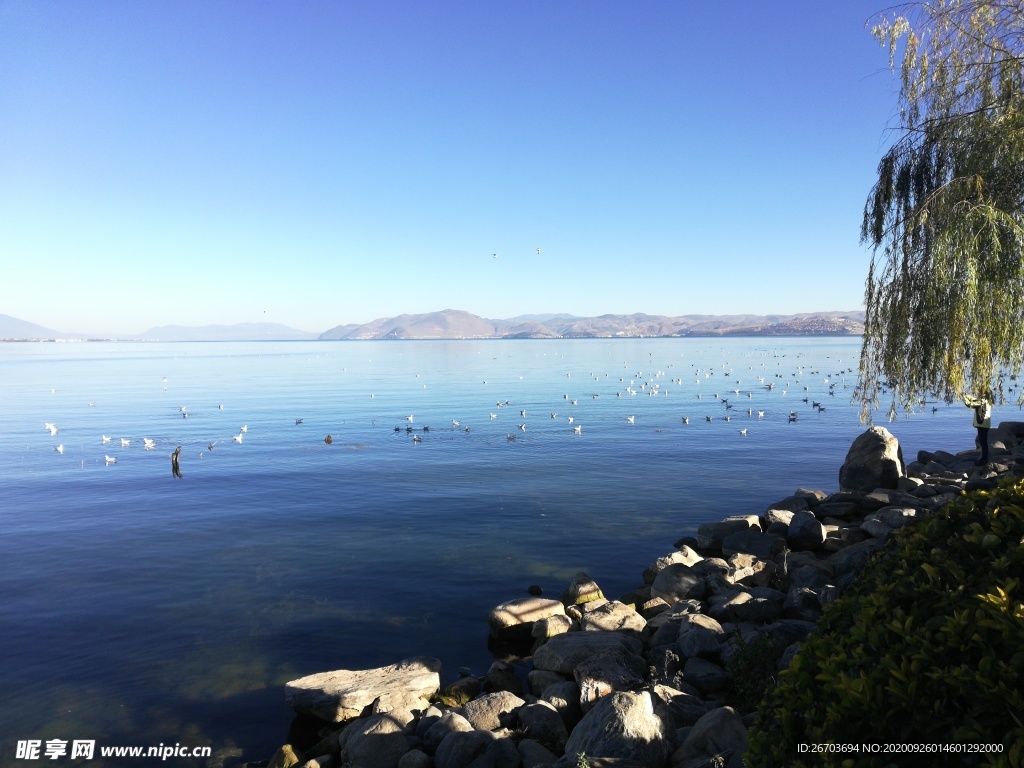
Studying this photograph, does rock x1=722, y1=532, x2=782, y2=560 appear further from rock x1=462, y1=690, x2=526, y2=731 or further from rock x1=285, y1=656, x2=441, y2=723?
rock x1=285, y1=656, x2=441, y2=723

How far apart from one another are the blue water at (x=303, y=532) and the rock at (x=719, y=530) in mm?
1059

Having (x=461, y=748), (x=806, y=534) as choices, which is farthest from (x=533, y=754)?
(x=806, y=534)

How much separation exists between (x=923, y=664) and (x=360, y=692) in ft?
25.4

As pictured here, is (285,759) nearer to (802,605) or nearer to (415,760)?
(415,760)

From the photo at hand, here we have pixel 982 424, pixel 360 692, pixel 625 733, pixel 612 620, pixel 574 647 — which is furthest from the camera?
pixel 982 424

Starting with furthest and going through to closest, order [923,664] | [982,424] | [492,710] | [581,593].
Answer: [982,424], [581,593], [492,710], [923,664]

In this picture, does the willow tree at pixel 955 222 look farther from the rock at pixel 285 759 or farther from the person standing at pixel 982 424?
the rock at pixel 285 759

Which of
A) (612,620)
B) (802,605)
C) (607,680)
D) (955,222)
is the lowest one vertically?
(612,620)

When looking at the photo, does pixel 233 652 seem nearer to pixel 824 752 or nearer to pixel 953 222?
pixel 824 752

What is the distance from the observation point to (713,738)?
6.28 meters

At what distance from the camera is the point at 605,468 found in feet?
83.2

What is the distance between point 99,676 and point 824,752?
1167 cm

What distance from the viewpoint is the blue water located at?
1028cm

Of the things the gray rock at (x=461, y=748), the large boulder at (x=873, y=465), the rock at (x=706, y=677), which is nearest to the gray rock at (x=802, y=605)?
the rock at (x=706, y=677)
